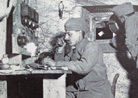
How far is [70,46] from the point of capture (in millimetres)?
4488

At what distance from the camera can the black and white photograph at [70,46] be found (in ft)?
8.78

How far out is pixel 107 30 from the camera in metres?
5.38

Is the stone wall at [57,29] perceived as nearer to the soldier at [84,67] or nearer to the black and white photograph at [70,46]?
the black and white photograph at [70,46]

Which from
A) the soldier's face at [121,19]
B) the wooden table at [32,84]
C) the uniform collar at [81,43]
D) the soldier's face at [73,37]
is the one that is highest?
the soldier's face at [121,19]

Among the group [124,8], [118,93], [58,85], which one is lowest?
[118,93]

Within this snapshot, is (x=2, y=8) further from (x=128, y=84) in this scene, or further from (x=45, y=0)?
(x=128, y=84)

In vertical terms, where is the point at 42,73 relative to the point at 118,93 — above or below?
above

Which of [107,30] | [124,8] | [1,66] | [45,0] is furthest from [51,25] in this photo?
[1,66]

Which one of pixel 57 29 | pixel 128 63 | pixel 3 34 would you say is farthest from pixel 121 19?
pixel 3 34

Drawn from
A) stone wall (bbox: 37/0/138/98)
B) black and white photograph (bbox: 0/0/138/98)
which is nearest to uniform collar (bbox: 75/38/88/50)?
black and white photograph (bbox: 0/0/138/98)

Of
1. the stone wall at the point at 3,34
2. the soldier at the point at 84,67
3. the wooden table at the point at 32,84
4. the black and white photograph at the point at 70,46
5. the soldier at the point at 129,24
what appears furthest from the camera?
the soldier at the point at 129,24

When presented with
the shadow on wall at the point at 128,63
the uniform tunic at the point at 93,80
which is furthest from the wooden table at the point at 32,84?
the shadow on wall at the point at 128,63

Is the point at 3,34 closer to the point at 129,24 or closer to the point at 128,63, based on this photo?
the point at 129,24

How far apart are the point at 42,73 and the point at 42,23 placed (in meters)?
3.33
